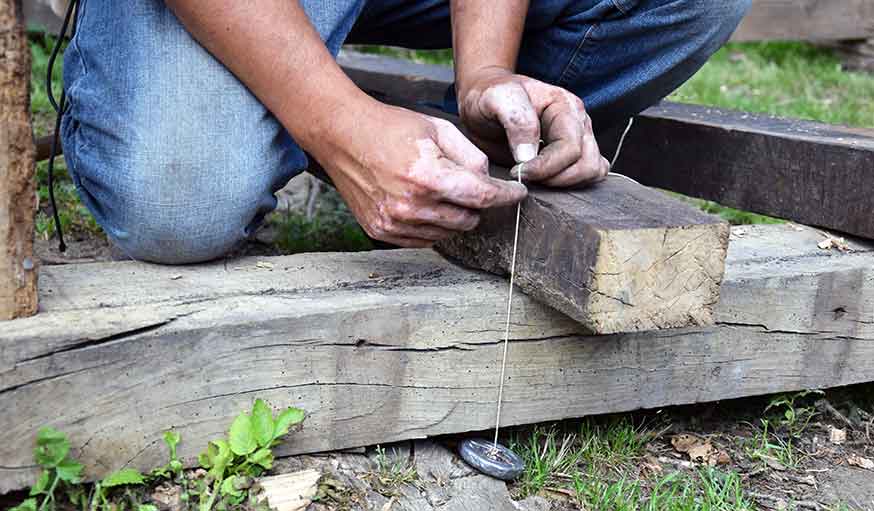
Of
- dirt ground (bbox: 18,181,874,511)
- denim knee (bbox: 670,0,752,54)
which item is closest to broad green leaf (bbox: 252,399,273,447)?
dirt ground (bbox: 18,181,874,511)

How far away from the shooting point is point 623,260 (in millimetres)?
1551

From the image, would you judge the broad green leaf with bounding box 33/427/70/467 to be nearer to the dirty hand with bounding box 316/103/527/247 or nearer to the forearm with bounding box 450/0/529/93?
the dirty hand with bounding box 316/103/527/247

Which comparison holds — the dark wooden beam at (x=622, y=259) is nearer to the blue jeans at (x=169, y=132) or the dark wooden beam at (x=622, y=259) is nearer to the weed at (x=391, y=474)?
the weed at (x=391, y=474)

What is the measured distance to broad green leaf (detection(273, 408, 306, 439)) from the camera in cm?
160

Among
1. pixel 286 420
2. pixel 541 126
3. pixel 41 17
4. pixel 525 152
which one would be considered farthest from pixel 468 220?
pixel 41 17

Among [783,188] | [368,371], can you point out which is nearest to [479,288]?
[368,371]

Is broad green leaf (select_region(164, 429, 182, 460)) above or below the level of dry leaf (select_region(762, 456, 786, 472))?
above

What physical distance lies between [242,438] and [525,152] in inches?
26.7

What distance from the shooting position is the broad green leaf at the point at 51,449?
147cm

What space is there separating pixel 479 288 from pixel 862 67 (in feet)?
15.0

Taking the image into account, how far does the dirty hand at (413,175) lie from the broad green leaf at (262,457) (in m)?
0.40

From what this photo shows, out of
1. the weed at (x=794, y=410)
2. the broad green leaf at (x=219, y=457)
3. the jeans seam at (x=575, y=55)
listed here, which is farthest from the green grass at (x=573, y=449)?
the jeans seam at (x=575, y=55)

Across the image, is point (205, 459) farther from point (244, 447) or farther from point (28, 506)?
point (28, 506)

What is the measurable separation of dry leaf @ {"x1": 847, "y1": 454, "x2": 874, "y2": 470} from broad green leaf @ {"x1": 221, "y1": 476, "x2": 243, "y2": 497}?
4.15 feet
